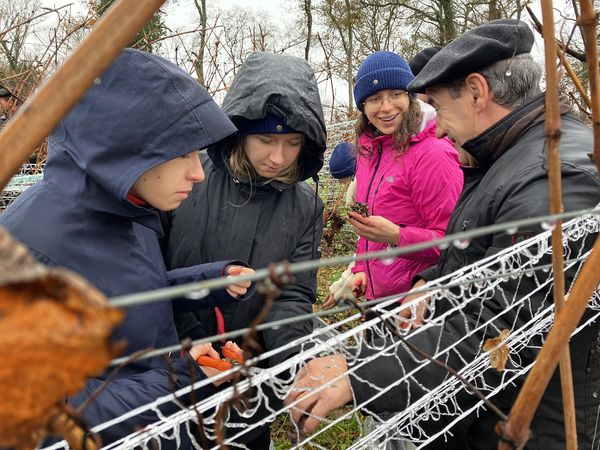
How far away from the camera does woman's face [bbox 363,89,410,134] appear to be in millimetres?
2549

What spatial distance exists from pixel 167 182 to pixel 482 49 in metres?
1.09

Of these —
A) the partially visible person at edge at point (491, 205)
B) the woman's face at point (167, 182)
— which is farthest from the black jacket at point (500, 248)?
the woman's face at point (167, 182)

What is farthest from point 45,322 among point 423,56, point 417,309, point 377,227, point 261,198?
point 423,56

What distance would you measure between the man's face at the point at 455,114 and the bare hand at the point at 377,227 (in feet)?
1.93

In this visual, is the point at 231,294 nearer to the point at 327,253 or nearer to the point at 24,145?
the point at 24,145

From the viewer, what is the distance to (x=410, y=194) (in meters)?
2.36

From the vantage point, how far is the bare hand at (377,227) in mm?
2188

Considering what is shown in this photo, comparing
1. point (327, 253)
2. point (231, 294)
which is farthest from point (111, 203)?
point (327, 253)

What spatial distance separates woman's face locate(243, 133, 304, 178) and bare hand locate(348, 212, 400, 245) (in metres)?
0.49

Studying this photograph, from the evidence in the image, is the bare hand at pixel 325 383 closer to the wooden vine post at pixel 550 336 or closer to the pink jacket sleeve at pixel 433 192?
the wooden vine post at pixel 550 336

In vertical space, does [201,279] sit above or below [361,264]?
above

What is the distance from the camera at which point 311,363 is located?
3.67 ft

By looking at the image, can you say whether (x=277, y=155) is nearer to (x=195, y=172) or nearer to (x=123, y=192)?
(x=195, y=172)

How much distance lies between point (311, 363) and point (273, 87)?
1148mm
